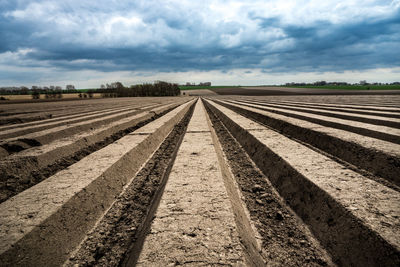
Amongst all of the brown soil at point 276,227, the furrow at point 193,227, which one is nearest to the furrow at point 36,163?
the furrow at point 193,227

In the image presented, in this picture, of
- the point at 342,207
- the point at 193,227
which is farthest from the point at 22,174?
the point at 342,207

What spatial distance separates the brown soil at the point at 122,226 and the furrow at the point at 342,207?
1070 mm

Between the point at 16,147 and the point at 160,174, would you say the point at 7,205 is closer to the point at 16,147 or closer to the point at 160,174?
the point at 160,174

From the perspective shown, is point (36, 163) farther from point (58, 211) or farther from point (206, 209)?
point (206, 209)

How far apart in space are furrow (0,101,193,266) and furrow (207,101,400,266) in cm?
147

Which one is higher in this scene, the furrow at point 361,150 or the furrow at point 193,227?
the furrow at point 361,150

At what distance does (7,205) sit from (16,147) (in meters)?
1.83

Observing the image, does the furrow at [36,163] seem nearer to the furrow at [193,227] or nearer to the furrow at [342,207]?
the furrow at [193,227]

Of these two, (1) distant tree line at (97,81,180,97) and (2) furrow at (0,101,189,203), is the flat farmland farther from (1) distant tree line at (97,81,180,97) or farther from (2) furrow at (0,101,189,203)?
(1) distant tree line at (97,81,180,97)

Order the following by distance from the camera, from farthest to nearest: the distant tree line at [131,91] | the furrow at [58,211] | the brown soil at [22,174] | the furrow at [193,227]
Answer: the distant tree line at [131,91] → the brown soil at [22,174] → the furrow at [58,211] → the furrow at [193,227]

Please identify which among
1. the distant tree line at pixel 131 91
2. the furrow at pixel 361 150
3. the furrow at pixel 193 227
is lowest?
the furrow at pixel 193 227

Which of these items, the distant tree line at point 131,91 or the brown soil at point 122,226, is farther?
the distant tree line at point 131,91

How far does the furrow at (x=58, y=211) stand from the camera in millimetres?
993

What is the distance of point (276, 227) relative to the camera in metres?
1.24
